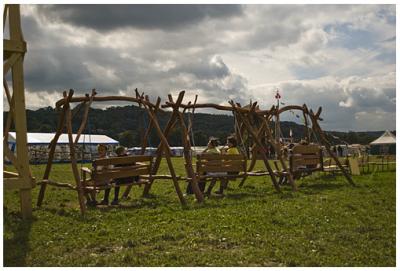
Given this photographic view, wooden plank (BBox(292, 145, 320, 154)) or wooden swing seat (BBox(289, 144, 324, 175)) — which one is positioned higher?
wooden plank (BBox(292, 145, 320, 154))

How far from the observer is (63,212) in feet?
31.0

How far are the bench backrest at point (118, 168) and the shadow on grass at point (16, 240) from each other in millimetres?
1886

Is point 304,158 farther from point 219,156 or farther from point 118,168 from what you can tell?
point 118,168

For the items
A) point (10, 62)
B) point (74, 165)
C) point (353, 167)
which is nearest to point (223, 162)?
point (74, 165)

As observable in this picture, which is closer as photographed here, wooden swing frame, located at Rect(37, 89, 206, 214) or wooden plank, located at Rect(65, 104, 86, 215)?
wooden plank, located at Rect(65, 104, 86, 215)

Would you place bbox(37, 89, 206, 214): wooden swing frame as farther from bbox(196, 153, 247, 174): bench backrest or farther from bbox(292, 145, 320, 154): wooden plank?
bbox(292, 145, 320, 154): wooden plank

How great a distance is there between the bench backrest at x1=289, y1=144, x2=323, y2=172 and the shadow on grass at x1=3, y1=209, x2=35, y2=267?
8.51 metres

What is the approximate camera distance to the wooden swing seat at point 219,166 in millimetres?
11922

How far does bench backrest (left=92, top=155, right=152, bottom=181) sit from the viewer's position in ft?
32.9

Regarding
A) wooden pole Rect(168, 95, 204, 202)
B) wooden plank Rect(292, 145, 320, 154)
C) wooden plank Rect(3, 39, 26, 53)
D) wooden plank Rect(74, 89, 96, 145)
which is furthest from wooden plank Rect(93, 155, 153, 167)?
wooden plank Rect(292, 145, 320, 154)

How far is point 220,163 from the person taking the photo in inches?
480

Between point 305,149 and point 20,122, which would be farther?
point 305,149

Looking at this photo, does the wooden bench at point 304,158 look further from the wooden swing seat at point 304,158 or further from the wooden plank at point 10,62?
the wooden plank at point 10,62

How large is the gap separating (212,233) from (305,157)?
26.5 feet
